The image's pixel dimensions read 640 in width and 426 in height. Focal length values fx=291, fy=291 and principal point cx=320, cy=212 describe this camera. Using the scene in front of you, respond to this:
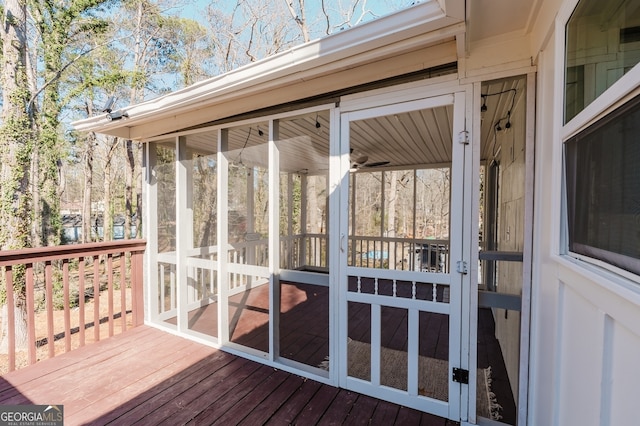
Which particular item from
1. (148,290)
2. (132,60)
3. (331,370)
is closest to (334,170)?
(331,370)

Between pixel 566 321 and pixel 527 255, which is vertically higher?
pixel 527 255

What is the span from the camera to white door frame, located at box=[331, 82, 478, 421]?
179cm

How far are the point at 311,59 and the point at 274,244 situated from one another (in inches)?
58.2

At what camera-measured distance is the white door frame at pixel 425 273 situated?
1.79 metres

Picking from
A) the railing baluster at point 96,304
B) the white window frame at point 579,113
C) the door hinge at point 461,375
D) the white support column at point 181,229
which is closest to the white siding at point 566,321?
the white window frame at point 579,113

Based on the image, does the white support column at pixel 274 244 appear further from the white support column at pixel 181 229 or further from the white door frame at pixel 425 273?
the white support column at pixel 181 229

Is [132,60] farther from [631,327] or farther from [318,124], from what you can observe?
[631,327]

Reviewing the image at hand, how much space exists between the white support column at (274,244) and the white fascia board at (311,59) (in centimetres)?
48

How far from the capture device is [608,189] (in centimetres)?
A: 86

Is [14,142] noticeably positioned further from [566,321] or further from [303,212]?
[566,321]

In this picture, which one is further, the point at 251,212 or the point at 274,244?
the point at 251,212

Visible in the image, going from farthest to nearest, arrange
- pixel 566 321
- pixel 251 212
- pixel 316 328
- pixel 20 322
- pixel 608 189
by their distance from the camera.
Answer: pixel 20 322
pixel 251 212
pixel 316 328
pixel 566 321
pixel 608 189


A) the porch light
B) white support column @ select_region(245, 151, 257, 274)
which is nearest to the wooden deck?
white support column @ select_region(245, 151, 257, 274)

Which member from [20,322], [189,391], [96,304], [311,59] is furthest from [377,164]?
[20,322]
